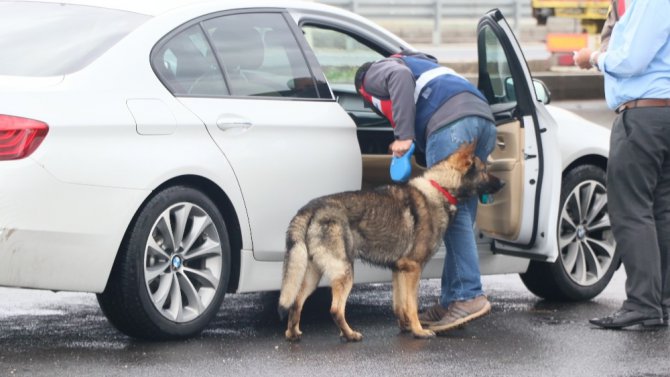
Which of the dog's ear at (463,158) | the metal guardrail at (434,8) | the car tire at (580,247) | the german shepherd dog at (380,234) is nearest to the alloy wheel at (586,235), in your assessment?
the car tire at (580,247)

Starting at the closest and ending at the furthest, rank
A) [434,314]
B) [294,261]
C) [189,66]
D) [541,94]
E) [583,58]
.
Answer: [294,261], [189,66], [583,58], [434,314], [541,94]

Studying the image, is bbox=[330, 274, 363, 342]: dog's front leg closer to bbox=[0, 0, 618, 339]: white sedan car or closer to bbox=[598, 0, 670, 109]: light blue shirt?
bbox=[0, 0, 618, 339]: white sedan car

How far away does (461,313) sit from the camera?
23.3 ft

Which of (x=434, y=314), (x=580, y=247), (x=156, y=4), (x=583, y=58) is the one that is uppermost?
(x=156, y=4)

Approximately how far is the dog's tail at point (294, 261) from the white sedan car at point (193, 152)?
0.29 meters

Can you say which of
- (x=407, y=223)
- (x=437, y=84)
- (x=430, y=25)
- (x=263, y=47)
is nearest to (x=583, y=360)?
(x=407, y=223)

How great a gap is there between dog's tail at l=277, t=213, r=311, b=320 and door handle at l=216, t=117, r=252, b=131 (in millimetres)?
487

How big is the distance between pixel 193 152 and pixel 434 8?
2237cm

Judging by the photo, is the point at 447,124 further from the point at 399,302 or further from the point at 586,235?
the point at 586,235

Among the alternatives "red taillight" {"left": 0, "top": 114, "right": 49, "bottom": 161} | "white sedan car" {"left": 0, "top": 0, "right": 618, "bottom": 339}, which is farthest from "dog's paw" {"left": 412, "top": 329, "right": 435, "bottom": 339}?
"red taillight" {"left": 0, "top": 114, "right": 49, "bottom": 161}

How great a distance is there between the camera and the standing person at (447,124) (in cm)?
705

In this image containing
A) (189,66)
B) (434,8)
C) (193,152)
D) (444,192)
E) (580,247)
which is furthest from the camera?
(434,8)

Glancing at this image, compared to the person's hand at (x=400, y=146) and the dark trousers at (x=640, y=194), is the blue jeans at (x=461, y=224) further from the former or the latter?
the dark trousers at (x=640, y=194)

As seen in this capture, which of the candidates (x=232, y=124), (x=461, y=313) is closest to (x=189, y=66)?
(x=232, y=124)
